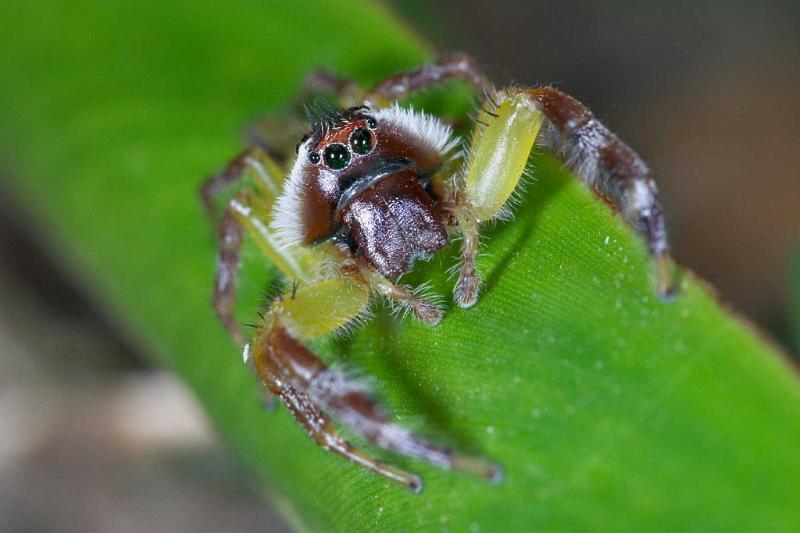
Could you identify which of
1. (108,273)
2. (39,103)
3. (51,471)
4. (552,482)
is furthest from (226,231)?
(51,471)

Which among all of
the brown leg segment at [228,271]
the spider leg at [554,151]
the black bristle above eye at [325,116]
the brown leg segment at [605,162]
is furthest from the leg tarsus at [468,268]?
the brown leg segment at [228,271]

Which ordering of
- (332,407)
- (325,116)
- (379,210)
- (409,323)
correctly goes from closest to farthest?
(332,407)
(409,323)
(379,210)
(325,116)

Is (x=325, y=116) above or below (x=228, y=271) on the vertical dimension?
above

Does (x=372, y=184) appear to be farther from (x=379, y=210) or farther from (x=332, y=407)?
(x=332, y=407)

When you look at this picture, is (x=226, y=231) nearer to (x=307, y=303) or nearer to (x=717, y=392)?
(x=307, y=303)

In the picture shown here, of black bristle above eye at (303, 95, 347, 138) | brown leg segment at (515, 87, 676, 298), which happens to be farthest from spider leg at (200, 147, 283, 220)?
brown leg segment at (515, 87, 676, 298)

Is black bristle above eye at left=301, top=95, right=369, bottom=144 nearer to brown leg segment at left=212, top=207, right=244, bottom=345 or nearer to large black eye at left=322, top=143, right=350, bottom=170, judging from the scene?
large black eye at left=322, top=143, right=350, bottom=170

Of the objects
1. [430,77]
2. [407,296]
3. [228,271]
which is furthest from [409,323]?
[430,77]

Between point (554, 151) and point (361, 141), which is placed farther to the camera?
point (361, 141)
